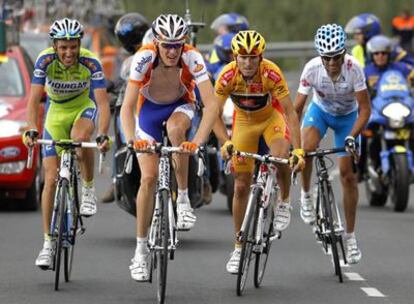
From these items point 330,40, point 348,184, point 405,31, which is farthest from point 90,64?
point 405,31

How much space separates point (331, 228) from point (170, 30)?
7.09 ft

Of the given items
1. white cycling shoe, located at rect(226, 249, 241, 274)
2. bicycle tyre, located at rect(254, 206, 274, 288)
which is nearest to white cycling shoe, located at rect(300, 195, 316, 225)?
bicycle tyre, located at rect(254, 206, 274, 288)

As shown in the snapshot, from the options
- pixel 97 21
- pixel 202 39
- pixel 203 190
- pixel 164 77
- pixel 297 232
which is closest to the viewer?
pixel 164 77

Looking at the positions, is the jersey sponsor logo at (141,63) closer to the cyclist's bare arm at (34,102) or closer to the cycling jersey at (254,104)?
the cycling jersey at (254,104)

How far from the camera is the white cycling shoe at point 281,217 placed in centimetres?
1446

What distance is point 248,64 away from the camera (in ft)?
46.1

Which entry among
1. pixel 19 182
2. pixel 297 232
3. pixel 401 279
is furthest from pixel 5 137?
pixel 401 279

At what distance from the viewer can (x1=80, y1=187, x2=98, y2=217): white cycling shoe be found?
48.6 ft

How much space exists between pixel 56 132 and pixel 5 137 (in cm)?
466

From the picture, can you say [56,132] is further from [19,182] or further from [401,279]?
[19,182]

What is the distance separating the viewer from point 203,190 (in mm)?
16547

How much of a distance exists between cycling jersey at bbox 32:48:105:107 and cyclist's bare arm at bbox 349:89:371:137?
2.05 m

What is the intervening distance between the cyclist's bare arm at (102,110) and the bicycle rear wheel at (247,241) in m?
1.27

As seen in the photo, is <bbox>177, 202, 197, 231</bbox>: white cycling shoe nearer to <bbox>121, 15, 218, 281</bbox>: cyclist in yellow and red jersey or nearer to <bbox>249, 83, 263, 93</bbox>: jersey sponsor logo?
<bbox>121, 15, 218, 281</bbox>: cyclist in yellow and red jersey
